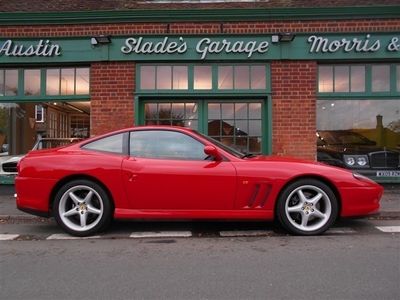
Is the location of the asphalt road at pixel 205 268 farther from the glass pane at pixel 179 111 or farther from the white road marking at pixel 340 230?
the glass pane at pixel 179 111

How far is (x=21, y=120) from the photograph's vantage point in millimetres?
11125

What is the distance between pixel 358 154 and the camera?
35.1 ft

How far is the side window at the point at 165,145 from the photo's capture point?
267 inches

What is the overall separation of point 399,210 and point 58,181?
5221 mm

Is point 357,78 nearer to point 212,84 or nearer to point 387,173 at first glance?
point 387,173

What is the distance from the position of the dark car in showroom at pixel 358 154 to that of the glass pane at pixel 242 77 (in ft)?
6.02

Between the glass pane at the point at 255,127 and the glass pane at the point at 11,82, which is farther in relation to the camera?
the glass pane at the point at 11,82

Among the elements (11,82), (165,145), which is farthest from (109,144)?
(11,82)

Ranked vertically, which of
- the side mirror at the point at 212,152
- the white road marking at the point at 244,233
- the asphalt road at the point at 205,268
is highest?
the side mirror at the point at 212,152

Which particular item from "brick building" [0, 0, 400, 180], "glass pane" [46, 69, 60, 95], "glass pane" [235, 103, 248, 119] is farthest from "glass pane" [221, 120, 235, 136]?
"glass pane" [46, 69, 60, 95]

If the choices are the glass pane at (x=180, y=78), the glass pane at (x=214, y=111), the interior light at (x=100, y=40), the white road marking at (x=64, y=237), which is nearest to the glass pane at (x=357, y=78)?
the glass pane at (x=214, y=111)

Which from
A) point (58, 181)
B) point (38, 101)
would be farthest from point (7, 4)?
point (58, 181)

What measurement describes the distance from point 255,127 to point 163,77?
2182 mm

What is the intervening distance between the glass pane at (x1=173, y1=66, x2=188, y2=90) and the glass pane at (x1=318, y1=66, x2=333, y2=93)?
9.07 ft
